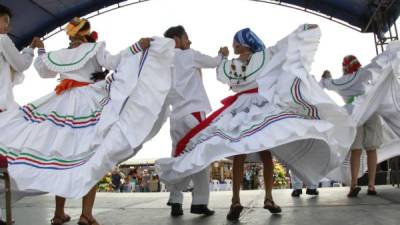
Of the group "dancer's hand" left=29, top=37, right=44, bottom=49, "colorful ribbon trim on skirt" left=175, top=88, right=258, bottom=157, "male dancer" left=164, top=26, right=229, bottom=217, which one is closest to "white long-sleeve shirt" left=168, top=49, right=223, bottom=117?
"male dancer" left=164, top=26, right=229, bottom=217

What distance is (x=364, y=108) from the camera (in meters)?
4.34

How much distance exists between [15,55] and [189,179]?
160cm

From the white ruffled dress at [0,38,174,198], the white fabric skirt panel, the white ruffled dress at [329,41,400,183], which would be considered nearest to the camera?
the white ruffled dress at [0,38,174,198]

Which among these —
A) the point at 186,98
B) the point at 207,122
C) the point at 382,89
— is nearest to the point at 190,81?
the point at 186,98

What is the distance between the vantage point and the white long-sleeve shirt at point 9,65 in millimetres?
3064

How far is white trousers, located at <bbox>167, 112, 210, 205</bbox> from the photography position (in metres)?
3.61

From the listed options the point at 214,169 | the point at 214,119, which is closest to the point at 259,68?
the point at 214,119

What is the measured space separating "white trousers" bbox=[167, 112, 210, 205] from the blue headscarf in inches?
26.9

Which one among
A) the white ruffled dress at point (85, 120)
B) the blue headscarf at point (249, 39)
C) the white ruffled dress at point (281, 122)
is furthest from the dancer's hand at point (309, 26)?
the white ruffled dress at point (85, 120)

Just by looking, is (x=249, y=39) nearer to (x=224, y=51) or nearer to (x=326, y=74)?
(x=224, y=51)

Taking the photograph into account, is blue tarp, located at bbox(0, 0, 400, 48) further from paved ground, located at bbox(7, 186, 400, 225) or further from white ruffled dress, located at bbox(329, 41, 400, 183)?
paved ground, located at bbox(7, 186, 400, 225)

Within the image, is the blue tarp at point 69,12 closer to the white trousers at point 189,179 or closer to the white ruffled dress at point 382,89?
the white ruffled dress at point 382,89

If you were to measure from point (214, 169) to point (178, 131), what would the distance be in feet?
51.6

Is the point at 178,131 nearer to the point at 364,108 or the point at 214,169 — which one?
the point at 364,108
